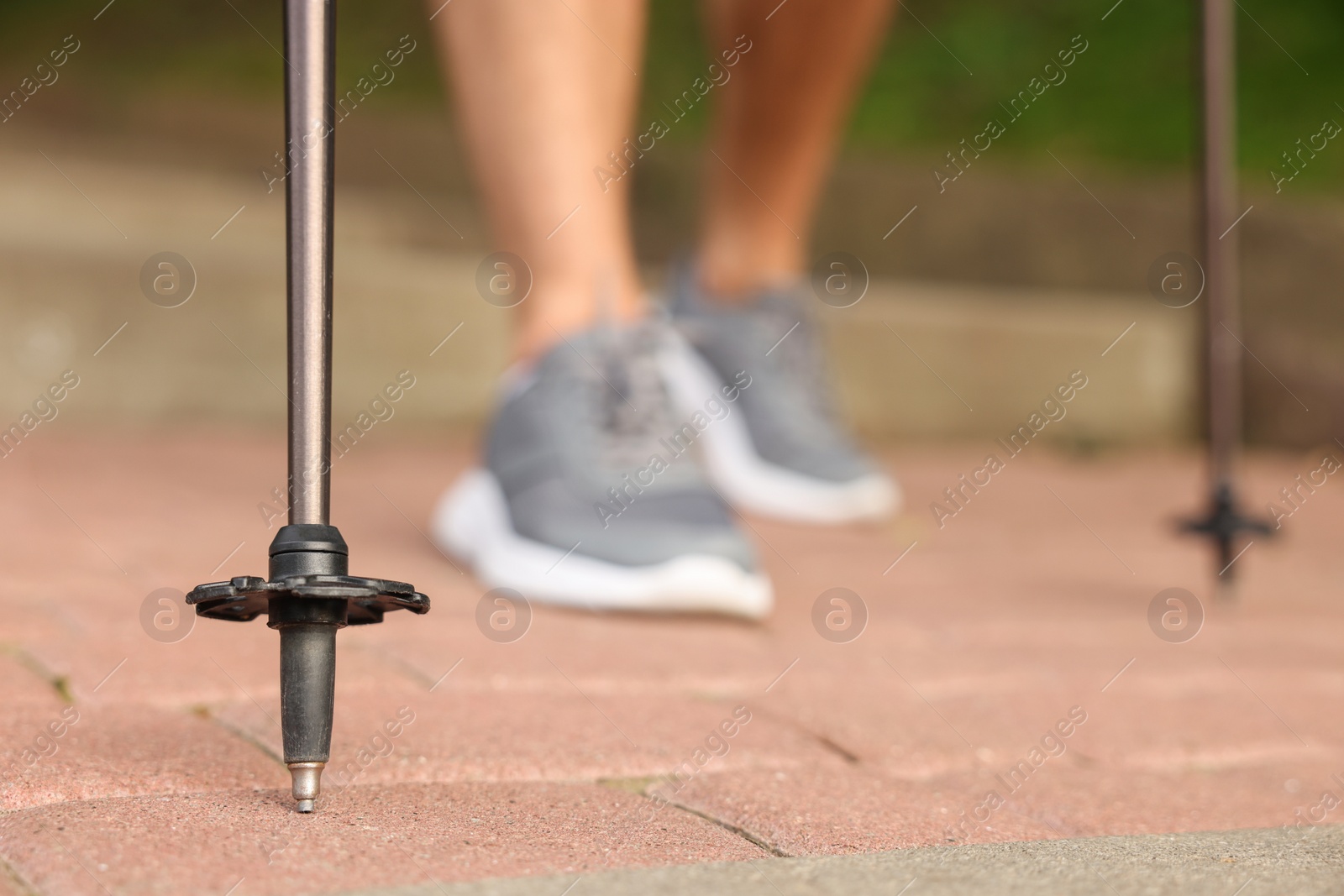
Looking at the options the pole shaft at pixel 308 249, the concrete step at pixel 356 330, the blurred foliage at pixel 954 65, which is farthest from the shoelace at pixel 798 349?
the blurred foliage at pixel 954 65

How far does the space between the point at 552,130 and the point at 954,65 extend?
206 inches

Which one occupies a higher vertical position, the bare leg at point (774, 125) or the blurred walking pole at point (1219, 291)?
the bare leg at point (774, 125)

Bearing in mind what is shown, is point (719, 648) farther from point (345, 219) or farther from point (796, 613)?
point (345, 219)

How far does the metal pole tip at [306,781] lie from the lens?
2.22 feet

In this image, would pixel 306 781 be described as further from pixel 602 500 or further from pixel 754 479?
pixel 754 479

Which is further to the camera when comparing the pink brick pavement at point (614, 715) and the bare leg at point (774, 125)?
the bare leg at point (774, 125)

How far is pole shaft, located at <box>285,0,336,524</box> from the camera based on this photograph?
2.17 feet

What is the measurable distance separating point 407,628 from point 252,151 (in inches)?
154

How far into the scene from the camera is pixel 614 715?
100 centimetres

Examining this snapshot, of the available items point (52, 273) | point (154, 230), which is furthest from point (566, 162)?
point (154, 230)

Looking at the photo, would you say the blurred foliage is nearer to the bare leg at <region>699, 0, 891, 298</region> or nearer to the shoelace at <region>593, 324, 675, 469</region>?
the bare leg at <region>699, 0, 891, 298</region>

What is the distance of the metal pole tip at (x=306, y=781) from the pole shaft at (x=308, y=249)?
0.43 feet

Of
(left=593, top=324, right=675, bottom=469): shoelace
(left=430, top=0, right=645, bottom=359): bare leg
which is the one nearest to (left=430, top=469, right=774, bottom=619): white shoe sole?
(left=593, top=324, right=675, bottom=469): shoelace

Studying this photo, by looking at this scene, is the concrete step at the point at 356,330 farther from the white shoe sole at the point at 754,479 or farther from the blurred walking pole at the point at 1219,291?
the blurred walking pole at the point at 1219,291
